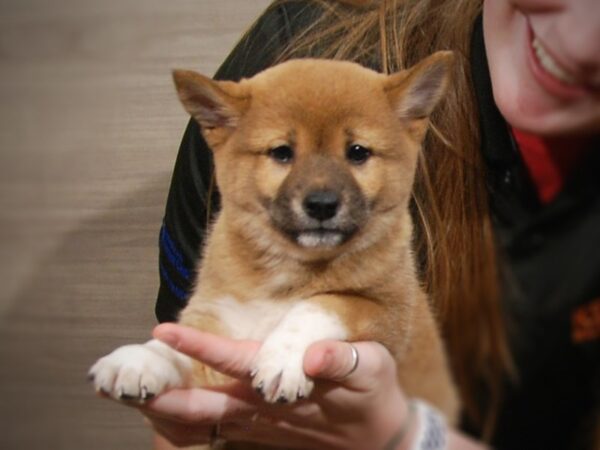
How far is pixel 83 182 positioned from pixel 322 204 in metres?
0.31

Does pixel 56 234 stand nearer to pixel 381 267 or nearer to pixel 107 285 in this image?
pixel 107 285

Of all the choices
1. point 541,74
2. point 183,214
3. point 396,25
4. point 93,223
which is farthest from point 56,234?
point 541,74

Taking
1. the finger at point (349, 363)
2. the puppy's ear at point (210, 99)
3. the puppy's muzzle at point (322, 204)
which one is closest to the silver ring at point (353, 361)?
the finger at point (349, 363)

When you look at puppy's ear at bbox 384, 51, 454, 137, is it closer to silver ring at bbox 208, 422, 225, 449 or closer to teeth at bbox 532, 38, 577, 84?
teeth at bbox 532, 38, 577, 84

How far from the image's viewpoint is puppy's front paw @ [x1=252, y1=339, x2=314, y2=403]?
62 centimetres

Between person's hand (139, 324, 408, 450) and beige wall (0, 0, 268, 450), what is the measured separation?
10cm

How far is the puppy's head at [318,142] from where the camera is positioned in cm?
64

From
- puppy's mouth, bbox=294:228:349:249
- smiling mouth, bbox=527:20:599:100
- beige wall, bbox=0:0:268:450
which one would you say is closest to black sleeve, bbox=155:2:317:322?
beige wall, bbox=0:0:268:450

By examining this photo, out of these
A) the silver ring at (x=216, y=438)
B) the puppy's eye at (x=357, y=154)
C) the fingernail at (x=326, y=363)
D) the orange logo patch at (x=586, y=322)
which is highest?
the puppy's eye at (x=357, y=154)

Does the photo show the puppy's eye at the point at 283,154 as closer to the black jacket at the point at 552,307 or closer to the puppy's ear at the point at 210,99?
the puppy's ear at the point at 210,99

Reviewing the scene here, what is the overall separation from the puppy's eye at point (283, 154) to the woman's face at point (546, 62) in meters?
0.20

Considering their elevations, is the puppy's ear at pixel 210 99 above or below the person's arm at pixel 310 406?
above

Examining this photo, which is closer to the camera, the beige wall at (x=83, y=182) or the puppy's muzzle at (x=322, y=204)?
the puppy's muzzle at (x=322, y=204)

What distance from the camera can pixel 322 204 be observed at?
2.07ft
